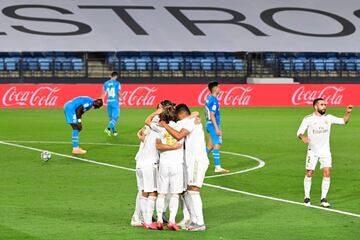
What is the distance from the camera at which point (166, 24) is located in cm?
5803

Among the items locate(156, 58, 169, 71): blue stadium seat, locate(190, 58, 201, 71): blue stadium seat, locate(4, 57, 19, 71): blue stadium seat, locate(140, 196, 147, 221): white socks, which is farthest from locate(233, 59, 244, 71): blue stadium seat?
locate(140, 196, 147, 221): white socks

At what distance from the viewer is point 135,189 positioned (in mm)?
19781

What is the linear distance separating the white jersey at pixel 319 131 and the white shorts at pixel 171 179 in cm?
358

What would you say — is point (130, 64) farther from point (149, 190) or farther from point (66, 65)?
point (149, 190)

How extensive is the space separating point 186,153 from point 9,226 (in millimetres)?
2961

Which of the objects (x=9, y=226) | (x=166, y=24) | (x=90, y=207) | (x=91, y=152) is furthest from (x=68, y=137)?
(x=166, y=24)

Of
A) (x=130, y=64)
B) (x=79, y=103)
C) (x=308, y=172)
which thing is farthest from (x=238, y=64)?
(x=308, y=172)

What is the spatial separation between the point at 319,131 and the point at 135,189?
4425mm

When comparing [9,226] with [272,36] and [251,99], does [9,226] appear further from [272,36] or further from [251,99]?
[272,36]

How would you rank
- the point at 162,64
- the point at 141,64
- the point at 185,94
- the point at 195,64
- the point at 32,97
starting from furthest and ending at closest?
the point at 195,64 < the point at 162,64 < the point at 141,64 < the point at 185,94 < the point at 32,97

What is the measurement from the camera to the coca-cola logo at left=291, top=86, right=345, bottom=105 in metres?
50.0

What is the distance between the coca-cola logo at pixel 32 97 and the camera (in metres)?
47.6

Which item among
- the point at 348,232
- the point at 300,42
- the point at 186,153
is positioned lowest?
the point at 348,232

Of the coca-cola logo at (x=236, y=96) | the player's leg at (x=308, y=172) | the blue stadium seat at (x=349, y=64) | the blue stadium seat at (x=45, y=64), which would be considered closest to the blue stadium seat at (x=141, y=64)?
the blue stadium seat at (x=45, y=64)
